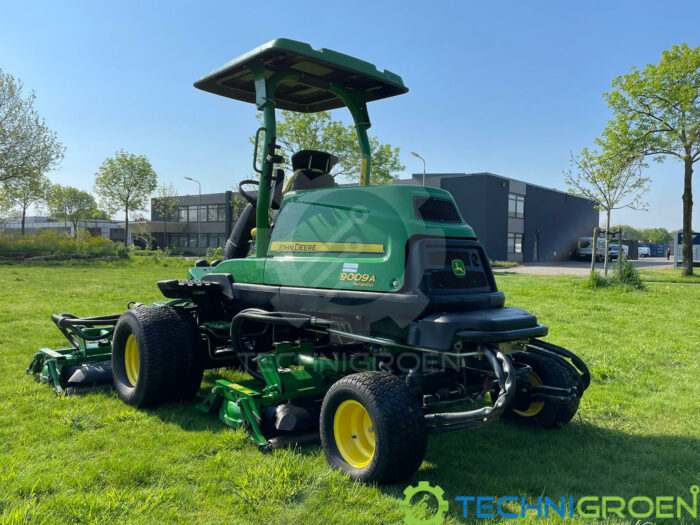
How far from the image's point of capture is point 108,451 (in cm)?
397

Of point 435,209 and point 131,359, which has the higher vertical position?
point 435,209

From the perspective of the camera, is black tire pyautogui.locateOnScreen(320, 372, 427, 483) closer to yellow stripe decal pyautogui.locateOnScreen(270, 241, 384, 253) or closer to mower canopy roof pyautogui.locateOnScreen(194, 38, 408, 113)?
yellow stripe decal pyautogui.locateOnScreen(270, 241, 384, 253)

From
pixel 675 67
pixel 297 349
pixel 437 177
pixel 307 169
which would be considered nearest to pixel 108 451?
pixel 297 349

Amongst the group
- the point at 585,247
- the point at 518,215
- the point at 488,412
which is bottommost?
the point at 488,412

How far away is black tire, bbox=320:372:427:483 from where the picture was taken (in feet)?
10.8

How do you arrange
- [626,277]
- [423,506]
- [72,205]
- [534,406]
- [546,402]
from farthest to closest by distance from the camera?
[72,205] < [626,277] < [534,406] < [546,402] < [423,506]

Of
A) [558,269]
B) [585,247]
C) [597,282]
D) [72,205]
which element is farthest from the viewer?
[72,205]

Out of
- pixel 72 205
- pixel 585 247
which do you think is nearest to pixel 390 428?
pixel 585 247

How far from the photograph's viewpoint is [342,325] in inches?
162

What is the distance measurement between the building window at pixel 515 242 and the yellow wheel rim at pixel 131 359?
41860mm

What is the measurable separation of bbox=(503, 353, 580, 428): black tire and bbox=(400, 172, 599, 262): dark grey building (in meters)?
33.3

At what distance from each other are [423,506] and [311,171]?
296 cm

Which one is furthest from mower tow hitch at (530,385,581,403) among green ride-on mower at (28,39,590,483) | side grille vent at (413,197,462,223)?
side grille vent at (413,197,462,223)

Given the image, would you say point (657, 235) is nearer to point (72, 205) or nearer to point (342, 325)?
point (72, 205)
